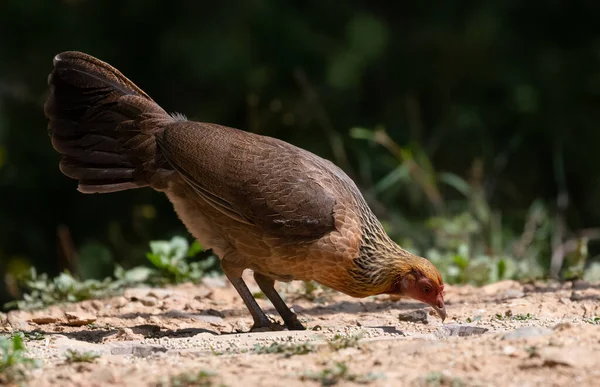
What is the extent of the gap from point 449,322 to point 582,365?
165 centimetres

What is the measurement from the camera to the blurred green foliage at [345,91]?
947 cm

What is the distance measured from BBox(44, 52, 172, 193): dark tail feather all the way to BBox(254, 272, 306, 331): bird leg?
96 centimetres

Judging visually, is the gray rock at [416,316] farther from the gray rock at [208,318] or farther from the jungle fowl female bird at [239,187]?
the gray rock at [208,318]

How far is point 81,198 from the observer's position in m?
9.88

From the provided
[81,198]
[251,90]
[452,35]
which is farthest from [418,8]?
[81,198]

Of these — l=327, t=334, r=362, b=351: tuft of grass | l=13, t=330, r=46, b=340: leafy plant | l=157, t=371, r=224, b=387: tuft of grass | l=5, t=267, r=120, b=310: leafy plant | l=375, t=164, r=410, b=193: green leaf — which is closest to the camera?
l=157, t=371, r=224, b=387: tuft of grass

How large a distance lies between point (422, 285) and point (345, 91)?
15.9 feet

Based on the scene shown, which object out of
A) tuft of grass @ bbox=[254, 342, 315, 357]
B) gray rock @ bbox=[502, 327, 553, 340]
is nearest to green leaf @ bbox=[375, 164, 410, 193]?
gray rock @ bbox=[502, 327, 553, 340]

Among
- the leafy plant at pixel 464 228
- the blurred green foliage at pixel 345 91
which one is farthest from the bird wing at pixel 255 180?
the blurred green foliage at pixel 345 91

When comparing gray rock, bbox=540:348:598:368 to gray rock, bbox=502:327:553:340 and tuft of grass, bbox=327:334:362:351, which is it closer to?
gray rock, bbox=502:327:553:340

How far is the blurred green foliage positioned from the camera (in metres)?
9.47

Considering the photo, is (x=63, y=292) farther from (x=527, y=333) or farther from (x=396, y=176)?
(x=527, y=333)

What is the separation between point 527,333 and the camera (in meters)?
4.36

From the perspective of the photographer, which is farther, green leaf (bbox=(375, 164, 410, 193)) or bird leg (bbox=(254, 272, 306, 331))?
green leaf (bbox=(375, 164, 410, 193))
